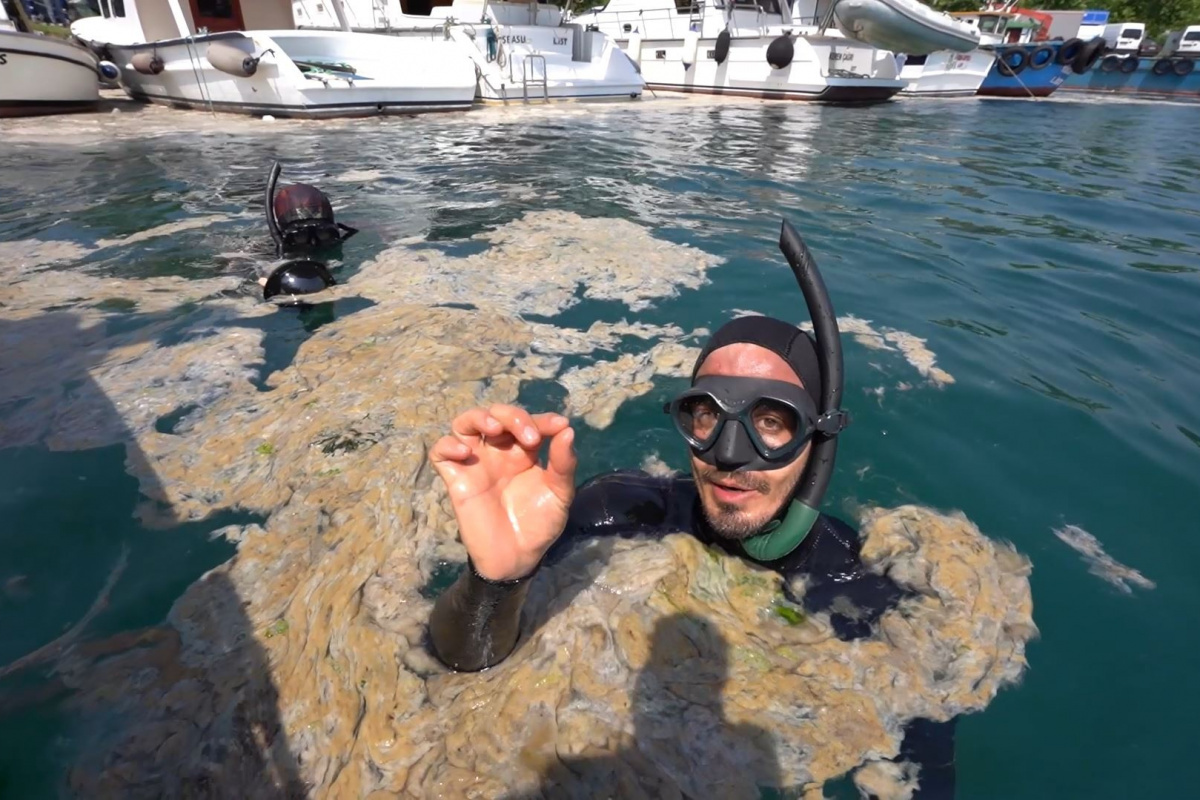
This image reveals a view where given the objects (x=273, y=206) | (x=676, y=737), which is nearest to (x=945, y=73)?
(x=273, y=206)

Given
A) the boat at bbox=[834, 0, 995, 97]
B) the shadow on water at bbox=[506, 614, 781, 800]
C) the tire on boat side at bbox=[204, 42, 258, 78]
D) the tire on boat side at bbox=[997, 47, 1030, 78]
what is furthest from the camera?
the tire on boat side at bbox=[997, 47, 1030, 78]

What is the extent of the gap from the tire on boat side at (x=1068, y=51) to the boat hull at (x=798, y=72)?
8674 mm

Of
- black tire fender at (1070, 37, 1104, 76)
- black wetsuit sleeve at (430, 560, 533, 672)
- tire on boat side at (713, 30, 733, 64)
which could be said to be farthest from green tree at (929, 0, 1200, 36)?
black wetsuit sleeve at (430, 560, 533, 672)

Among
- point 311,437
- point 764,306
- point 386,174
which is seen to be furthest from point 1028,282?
point 386,174

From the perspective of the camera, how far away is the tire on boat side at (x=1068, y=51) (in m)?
25.6

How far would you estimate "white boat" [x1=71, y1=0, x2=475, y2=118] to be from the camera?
1438 cm

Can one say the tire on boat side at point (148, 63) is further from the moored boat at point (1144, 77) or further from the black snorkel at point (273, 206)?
the moored boat at point (1144, 77)

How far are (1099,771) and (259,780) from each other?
2.63 m

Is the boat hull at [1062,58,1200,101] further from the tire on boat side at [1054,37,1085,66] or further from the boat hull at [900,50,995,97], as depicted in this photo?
the boat hull at [900,50,995,97]

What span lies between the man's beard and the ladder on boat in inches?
753

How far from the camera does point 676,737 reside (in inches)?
76.2

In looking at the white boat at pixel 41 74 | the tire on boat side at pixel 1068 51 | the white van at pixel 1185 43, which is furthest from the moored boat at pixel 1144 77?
the white boat at pixel 41 74

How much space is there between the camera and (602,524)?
2684 mm

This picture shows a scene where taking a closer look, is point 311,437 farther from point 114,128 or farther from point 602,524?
point 114,128
